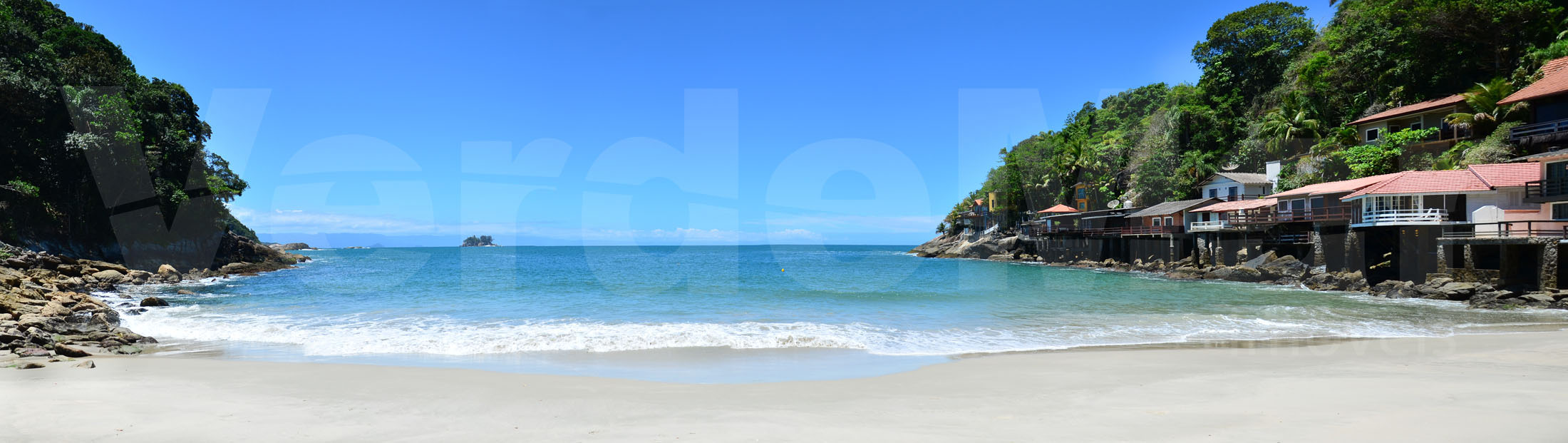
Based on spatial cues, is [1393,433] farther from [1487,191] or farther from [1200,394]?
[1487,191]

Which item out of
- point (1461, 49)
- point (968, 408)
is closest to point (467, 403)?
point (968, 408)

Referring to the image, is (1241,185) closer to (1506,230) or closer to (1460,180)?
(1460,180)

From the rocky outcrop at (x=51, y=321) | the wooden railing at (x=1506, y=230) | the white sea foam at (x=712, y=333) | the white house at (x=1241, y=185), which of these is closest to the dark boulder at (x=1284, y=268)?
the wooden railing at (x=1506, y=230)

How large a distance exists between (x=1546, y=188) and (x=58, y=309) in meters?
45.2

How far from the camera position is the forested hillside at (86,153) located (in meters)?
32.4

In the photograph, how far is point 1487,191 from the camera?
24969 mm

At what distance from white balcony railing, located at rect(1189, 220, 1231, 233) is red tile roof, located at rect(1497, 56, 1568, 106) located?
1263 cm

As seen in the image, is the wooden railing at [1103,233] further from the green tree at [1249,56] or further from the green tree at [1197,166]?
the green tree at [1249,56]

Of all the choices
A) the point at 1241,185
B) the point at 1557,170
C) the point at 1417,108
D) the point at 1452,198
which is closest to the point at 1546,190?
the point at 1557,170

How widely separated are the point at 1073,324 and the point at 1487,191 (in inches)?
828

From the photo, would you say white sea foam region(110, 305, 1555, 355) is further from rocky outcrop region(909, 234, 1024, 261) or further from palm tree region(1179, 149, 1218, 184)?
rocky outcrop region(909, 234, 1024, 261)

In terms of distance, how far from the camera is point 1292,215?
34.2m

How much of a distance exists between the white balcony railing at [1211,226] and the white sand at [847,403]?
30678 mm

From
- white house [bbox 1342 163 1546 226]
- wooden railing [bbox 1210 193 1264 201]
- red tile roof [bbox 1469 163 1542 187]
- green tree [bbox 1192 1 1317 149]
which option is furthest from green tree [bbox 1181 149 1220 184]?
red tile roof [bbox 1469 163 1542 187]
